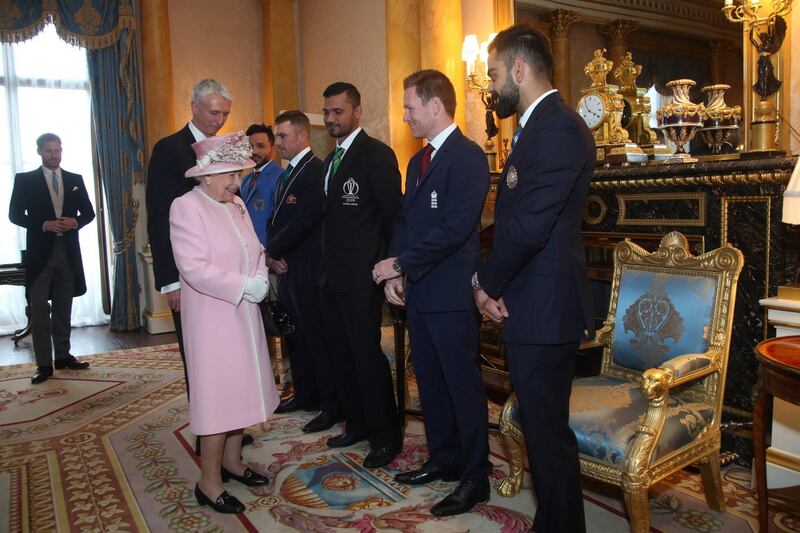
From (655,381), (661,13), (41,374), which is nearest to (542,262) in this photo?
(655,381)

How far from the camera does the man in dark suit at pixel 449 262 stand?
2.43 metres

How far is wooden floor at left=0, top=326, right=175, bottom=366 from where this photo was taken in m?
5.73

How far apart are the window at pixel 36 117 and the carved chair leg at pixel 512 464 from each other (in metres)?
5.88

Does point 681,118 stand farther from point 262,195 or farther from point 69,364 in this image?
point 69,364

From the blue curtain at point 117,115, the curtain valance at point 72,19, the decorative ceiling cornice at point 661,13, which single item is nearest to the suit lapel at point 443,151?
the decorative ceiling cornice at point 661,13

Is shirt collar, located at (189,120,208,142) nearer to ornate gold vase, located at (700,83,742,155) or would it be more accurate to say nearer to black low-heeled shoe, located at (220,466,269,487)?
black low-heeled shoe, located at (220,466,269,487)

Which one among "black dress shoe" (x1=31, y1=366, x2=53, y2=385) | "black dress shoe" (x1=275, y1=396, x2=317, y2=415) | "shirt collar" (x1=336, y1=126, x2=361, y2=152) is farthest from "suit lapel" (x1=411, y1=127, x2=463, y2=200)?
"black dress shoe" (x1=31, y1=366, x2=53, y2=385)

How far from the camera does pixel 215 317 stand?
8.05ft

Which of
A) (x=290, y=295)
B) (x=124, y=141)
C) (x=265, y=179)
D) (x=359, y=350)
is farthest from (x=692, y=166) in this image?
(x=124, y=141)

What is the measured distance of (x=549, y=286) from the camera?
1.91 meters

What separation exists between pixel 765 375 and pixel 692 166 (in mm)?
1172

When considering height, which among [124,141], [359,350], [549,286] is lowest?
[359,350]

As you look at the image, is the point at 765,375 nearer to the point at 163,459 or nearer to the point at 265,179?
the point at 163,459

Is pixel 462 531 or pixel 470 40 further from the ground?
pixel 470 40
